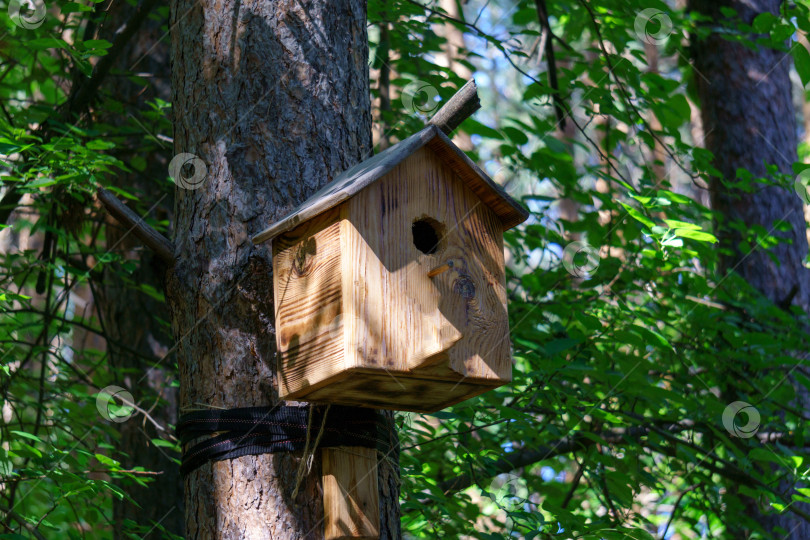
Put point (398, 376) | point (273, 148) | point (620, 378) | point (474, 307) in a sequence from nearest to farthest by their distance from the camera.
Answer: point (398, 376) → point (474, 307) → point (273, 148) → point (620, 378)

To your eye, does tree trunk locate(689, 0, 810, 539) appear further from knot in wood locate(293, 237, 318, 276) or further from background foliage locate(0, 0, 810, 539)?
knot in wood locate(293, 237, 318, 276)

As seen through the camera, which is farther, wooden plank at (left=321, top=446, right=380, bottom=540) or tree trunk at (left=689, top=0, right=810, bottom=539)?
tree trunk at (left=689, top=0, right=810, bottom=539)

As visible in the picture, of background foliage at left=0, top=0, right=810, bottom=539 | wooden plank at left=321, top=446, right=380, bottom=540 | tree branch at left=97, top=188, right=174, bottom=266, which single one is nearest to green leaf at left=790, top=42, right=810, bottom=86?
background foliage at left=0, top=0, right=810, bottom=539

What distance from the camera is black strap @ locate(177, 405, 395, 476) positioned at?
1.94m

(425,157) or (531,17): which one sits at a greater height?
(531,17)

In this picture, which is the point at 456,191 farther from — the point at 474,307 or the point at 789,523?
the point at 789,523

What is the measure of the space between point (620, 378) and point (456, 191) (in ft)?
4.64

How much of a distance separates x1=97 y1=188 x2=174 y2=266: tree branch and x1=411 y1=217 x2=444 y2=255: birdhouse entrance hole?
687 mm

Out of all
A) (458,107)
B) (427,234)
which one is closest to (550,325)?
(427,234)

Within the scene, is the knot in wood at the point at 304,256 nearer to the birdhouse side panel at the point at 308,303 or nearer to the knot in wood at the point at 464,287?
the birdhouse side panel at the point at 308,303

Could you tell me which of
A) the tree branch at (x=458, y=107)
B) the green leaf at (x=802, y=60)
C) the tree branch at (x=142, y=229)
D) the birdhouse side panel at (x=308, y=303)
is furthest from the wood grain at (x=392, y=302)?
the green leaf at (x=802, y=60)

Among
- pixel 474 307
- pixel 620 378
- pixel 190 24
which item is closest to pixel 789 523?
pixel 620 378

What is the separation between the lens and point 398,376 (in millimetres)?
1807

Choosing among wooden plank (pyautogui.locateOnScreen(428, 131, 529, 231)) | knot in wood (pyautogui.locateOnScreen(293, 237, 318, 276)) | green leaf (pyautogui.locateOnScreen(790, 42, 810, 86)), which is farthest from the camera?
green leaf (pyautogui.locateOnScreen(790, 42, 810, 86))
